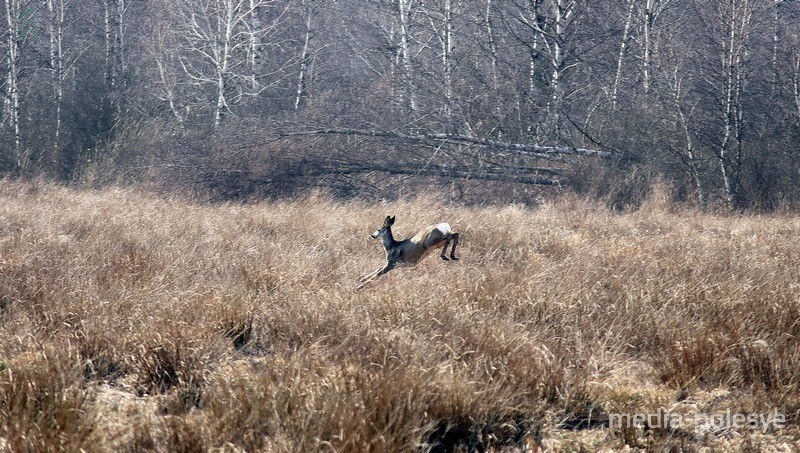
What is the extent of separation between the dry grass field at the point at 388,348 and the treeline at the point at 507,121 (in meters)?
7.96

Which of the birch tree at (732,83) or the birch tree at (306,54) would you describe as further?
the birch tree at (306,54)

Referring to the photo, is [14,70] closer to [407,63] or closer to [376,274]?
[407,63]

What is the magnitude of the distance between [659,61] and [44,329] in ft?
49.8

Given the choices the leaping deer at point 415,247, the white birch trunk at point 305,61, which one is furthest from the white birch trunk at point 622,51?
the leaping deer at point 415,247

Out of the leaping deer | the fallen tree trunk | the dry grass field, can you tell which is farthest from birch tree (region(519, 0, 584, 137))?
the leaping deer

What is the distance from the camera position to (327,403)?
3576mm

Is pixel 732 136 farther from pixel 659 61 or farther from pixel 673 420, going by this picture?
pixel 673 420

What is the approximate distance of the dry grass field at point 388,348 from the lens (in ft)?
11.8

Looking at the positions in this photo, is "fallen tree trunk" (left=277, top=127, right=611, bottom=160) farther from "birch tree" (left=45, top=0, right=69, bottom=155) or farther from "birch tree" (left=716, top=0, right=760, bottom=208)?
"birch tree" (left=45, top=0, right=69, bottom=155)

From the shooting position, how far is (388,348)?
443 cm

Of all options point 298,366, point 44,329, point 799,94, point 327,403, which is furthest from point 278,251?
point 799,94

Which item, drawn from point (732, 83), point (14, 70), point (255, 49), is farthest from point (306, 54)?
point (732, 83)

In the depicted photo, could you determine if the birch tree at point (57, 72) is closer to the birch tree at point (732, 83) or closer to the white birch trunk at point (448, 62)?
the white birch trunk at point (448, 62)

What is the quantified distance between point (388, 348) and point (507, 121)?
45.8 ft
